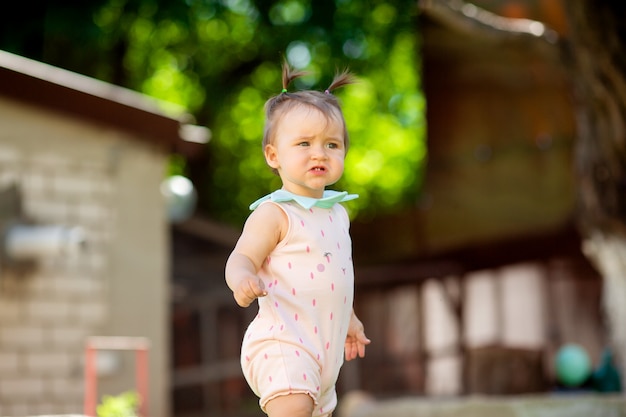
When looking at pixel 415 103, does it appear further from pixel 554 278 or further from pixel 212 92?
pixel 554 278

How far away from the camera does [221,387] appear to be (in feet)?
54.6

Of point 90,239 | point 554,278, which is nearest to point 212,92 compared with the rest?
point 554,278

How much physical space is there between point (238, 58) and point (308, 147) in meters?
17.9

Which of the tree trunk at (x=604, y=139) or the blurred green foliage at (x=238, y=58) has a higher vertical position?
the blurred green foliage at (x=238, y=58)

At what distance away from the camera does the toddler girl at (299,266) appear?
3.46 meters

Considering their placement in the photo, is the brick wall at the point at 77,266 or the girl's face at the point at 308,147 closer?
the girl's face at the point at 308,147

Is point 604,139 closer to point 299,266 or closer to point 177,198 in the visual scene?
point 299,266

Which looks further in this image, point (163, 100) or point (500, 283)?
point (163, 100)

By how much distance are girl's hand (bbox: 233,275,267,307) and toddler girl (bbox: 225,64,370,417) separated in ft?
0.34

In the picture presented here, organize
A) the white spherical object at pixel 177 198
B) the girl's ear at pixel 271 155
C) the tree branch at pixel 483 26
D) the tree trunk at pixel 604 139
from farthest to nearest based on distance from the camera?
1. the white spherical object at pixel 177 198
2. the tree branch at pixel 483 26
3. the tree trunk at pixel 604 139
4. the girl's ear at pixel 271 155

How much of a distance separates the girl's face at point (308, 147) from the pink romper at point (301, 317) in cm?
11

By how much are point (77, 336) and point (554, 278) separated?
23.5 ft

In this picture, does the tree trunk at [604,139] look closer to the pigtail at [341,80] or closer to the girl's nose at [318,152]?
the pigtail at [341,80]

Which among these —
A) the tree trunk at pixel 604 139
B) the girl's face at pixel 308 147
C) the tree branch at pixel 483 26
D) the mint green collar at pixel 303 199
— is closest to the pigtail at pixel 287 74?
the girl's face at pixel 308 147
